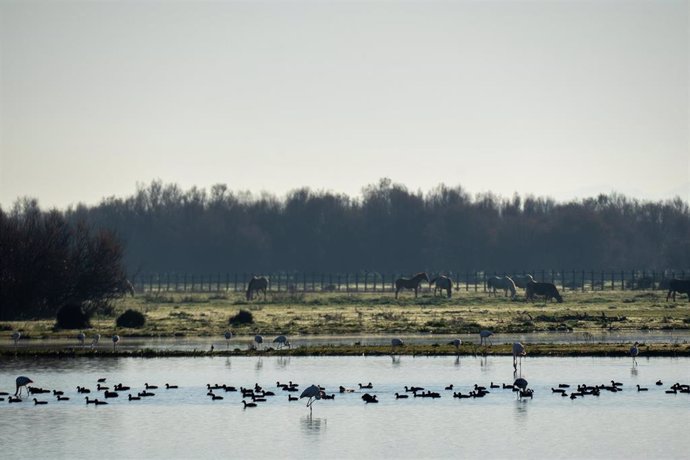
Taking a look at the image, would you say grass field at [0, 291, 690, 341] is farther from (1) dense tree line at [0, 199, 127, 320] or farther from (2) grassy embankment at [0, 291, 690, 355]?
(1) dense tree line at [0, 199, 127, 320]

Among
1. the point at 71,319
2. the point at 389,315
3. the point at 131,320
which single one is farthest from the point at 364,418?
the point at 389,315

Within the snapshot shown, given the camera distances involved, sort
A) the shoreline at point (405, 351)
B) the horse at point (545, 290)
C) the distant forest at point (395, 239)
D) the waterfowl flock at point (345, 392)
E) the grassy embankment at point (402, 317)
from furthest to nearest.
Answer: the distant forest at point (395, 239) → the horse at point (545, 290) → the grassy embankment at point (402, 317) → the shoreline at point (405, 351) → the waterfowl flock at point (345, 392)

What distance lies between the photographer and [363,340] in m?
56.0

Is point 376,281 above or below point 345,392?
above

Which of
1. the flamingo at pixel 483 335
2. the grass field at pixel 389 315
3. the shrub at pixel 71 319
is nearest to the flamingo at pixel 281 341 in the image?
the grass field at pixel 389 315

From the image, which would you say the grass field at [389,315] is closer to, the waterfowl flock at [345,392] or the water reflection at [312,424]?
the waterfowl flock at [345,392]

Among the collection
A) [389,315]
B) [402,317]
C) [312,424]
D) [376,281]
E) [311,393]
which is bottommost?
[312,424]

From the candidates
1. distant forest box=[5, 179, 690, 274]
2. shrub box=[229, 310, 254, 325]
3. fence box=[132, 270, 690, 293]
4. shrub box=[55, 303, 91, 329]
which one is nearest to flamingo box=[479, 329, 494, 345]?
shrub box=[229, 310, 254, 325]

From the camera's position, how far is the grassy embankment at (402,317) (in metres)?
60.2

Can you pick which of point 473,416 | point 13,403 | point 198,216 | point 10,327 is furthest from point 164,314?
point 198,216

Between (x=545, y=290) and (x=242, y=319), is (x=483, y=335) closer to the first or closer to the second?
(x=242, y=319)

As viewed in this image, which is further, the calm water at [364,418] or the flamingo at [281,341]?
the flamingo at [281,341]

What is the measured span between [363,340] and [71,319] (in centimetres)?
1738

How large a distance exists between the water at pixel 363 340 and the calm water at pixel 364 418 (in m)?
8.87
